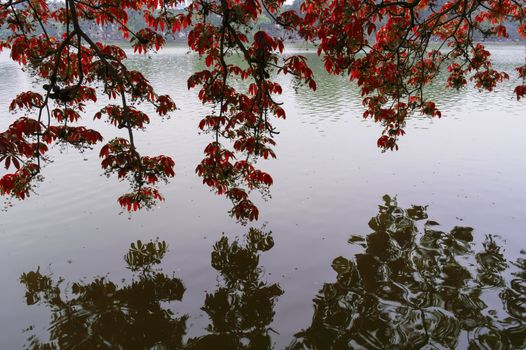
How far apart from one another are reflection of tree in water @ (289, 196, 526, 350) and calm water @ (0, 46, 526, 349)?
0.11 feet

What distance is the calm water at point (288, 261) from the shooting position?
7195 mm

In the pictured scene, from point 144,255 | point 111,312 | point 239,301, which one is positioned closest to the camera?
point 111,312

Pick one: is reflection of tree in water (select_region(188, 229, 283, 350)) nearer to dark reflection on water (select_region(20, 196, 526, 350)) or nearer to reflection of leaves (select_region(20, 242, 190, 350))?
dark reflection on water (select_region(20, 196, 526, 350))

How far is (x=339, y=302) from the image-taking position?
26.2 feet

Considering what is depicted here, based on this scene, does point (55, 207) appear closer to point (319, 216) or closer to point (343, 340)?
point (319, 216)

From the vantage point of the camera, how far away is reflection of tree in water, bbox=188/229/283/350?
7023 mm

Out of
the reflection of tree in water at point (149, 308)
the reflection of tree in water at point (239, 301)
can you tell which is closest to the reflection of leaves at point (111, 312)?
the reflection of tree in water at point (149, 308)

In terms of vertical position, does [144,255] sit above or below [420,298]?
above

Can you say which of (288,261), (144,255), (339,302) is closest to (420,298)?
(339,302)

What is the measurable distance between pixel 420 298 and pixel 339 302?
166 centimetres

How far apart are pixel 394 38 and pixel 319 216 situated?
5.55 metres

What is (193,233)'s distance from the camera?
11.2 meters

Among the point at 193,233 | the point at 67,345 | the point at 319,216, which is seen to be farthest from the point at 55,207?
the point at 319,216

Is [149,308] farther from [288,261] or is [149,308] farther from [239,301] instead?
[288,261]
